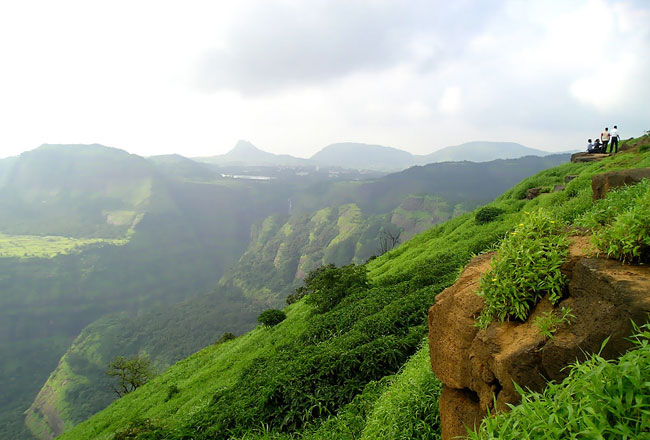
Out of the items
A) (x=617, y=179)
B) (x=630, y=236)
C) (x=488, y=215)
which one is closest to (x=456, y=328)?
(x=630, y=236)

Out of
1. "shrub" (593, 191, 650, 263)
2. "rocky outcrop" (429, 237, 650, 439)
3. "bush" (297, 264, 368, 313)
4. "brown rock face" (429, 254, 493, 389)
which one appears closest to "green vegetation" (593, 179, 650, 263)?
"shrub" (593, 191, 650, 263)

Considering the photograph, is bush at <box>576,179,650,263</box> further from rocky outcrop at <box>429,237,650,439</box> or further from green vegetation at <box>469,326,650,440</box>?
green vegetation at <box>469,326,650,440</box>

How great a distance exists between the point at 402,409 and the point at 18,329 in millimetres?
240852

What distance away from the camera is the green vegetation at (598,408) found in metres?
2.11

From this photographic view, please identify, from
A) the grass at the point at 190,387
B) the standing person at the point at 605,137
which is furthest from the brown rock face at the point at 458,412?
the standing person at the point at 605,137

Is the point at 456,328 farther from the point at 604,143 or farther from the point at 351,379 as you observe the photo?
the point at 604,143

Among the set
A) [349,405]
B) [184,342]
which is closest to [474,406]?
[349,405]

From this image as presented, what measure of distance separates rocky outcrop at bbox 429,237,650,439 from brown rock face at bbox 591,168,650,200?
13.3ft

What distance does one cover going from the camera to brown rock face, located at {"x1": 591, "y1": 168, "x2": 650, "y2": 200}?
6.46 metres

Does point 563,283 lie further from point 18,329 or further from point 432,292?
point 18,329

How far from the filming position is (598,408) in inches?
88.0

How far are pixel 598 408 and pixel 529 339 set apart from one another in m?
1.26

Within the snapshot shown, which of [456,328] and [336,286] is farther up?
[456,328]

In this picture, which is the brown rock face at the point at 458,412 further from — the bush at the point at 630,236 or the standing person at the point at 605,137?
the standing person at the point at 605,137
